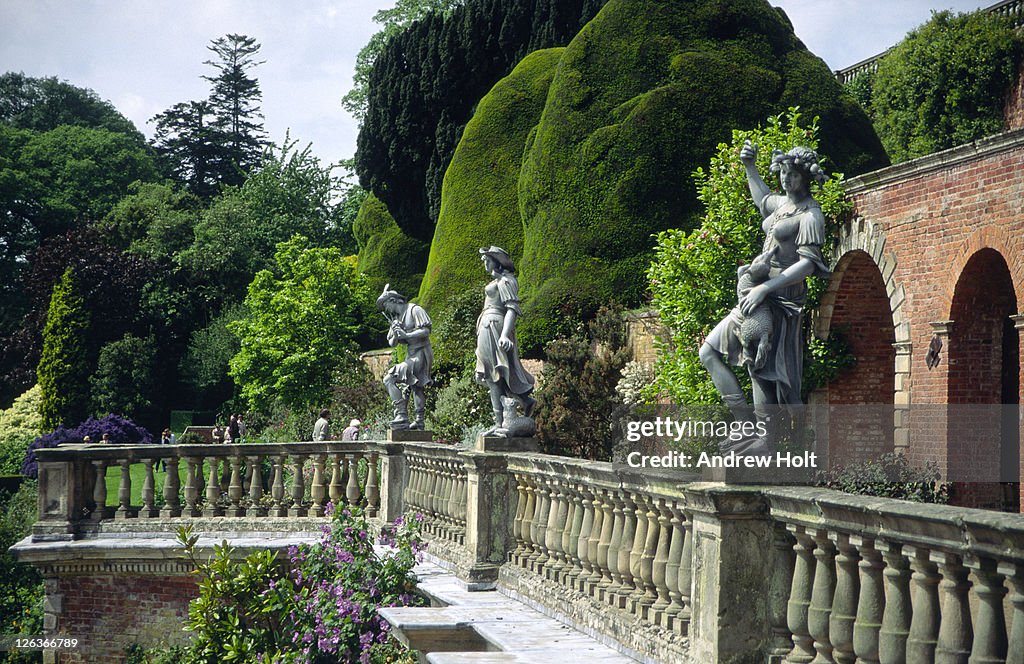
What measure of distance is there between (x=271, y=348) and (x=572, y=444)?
17173 millimetres

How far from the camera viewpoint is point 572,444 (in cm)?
1812

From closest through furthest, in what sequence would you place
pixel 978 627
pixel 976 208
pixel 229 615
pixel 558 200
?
pixel 978 627 → pixel 229 615 → pixel 976 208 → pixel 558 200

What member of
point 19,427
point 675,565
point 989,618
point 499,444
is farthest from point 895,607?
point 19,427

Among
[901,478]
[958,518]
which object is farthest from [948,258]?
[958,518]

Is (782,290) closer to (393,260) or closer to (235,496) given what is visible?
(235,496)

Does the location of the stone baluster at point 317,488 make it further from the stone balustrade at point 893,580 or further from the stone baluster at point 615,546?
the stone balustrade at point 893,580

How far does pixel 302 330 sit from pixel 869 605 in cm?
3026

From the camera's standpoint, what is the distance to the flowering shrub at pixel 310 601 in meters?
7.87

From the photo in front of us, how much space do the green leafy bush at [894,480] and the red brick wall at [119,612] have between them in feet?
25.3

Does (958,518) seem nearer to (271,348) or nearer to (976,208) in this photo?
(976,208)

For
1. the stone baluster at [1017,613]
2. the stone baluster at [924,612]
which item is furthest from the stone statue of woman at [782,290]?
the stone baluster at [1017,613]

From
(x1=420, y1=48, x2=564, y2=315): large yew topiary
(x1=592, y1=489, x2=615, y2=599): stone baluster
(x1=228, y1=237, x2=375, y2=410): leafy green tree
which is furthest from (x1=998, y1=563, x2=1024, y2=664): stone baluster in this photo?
(x1=228, y1=237, x2=375, y2=410): leafy green tree

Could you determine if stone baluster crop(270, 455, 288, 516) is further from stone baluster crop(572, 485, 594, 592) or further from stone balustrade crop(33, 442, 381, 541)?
stone baluster crop(572, 485, 594, 592)

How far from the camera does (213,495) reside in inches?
500
